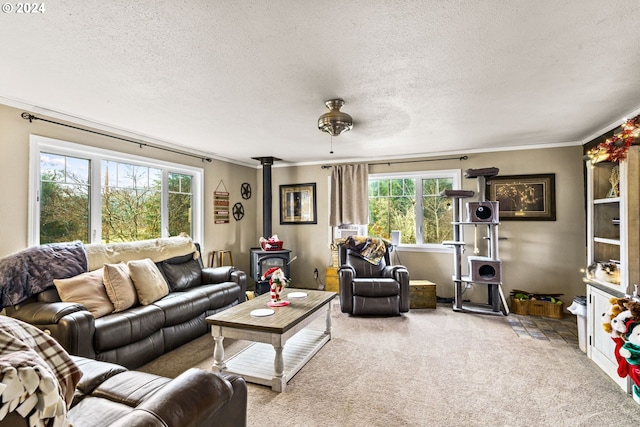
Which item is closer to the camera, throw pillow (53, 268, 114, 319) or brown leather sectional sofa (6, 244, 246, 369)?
brown leather sectional sofa (6, 244, 246, 369)

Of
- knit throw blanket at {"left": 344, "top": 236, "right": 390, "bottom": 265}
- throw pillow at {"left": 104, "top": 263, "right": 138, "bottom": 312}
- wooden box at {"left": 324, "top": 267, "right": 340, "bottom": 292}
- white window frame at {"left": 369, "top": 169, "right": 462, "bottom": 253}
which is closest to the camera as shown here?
throw pillow at {"left": 104, "top": 263, "right": 138, "bottom": 312}

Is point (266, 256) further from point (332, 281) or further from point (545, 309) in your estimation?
point (545, 309)

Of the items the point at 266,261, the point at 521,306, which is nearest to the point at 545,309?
the point at 521,306

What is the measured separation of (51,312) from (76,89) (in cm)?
172

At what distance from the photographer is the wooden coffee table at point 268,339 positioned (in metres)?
2.38

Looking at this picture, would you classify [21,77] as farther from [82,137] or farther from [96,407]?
[96,407]

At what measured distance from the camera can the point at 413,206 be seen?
5.15 meters

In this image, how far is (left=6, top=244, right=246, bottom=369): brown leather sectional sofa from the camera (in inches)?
89.5

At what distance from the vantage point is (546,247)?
4.38 metres

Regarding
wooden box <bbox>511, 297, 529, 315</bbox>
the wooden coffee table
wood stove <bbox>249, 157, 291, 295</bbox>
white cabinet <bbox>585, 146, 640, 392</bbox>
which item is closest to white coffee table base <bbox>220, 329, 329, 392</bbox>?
the wooden coffee table

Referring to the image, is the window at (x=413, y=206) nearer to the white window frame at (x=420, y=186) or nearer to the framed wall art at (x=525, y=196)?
the white window frame at (x=420, y=186)

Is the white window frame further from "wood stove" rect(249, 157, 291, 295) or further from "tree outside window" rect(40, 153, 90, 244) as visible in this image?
"tree outside window" rect(40, 153, 90, 244)

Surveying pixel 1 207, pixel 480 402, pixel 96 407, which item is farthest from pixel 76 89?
pixel 480 402

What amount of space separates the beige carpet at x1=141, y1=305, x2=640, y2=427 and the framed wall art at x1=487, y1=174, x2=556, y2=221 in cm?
184
